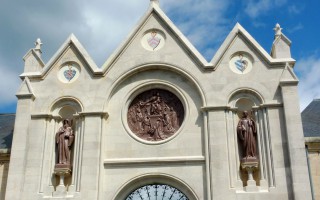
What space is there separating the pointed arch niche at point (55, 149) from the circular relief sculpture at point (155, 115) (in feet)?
7.42

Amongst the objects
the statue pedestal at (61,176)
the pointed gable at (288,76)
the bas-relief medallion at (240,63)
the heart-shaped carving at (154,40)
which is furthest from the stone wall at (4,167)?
the pointed gable at (288,76)

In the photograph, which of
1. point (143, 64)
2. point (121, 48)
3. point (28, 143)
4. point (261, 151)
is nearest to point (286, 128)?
point (261, 151)

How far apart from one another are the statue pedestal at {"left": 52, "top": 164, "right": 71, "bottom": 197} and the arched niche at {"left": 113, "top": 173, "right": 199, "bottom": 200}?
2.12 meters

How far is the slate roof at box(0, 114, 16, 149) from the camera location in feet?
65.1

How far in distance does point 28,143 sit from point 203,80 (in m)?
7.78

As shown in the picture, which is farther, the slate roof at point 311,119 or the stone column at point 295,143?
the slate roof at point 311,119

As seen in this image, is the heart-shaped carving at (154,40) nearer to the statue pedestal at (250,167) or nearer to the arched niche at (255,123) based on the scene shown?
the arched niche at (255,123)

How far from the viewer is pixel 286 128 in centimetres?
1711

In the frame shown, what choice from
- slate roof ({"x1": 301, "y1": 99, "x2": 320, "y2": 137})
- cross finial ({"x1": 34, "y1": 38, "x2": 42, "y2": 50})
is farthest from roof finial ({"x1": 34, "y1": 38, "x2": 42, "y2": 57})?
slate roof ({"x1": 301, "y1": 99, "x2": 320, "y2": 137})

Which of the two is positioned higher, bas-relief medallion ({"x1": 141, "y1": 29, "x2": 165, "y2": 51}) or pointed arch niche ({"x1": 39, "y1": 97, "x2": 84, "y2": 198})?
bas-relief medallion ({"x1": 141, "y1": 29, "x2": 165, "y2": 51})

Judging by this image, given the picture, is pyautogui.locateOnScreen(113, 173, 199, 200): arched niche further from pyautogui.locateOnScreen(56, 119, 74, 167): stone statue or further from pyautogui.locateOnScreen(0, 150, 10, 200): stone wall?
pyautogui.locateOnScreen(0, 150, 10, 200): stone wall

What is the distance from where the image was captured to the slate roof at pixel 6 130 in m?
19.8

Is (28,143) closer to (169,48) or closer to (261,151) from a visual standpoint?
(169,48)

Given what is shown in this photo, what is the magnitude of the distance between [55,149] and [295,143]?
31.7 feet
